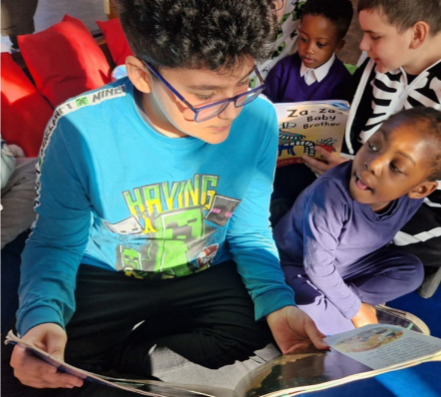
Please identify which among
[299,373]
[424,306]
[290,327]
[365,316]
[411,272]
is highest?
[299,373]

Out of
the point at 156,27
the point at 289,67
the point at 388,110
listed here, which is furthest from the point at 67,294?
the point at 289,67

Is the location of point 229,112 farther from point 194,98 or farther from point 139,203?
point 139,203

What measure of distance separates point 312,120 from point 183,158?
30.8 inches

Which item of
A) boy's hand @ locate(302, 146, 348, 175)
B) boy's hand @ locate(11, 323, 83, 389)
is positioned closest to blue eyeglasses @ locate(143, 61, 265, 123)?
boy's hand @ locate(11, 323, 83, 389)

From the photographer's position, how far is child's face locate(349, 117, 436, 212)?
3.46 ft

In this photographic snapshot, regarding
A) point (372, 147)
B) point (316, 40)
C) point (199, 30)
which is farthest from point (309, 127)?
point (199, 30)

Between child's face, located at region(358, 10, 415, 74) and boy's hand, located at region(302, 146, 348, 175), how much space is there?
343 millimetres

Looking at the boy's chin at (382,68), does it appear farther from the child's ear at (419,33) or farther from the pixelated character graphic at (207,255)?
the pixelated character graphic at (207,255)

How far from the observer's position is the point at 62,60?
151cm

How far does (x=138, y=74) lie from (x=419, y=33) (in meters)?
1.07

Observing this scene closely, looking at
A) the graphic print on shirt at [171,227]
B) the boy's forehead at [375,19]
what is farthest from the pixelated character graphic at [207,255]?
the boy's forehead at [375,19]

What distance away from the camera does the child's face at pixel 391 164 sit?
106 cm

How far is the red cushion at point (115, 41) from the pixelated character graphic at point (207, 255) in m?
1.12

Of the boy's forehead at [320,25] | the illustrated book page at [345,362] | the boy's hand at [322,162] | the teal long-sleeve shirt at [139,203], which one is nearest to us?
the illustrated book page at [345,362]
